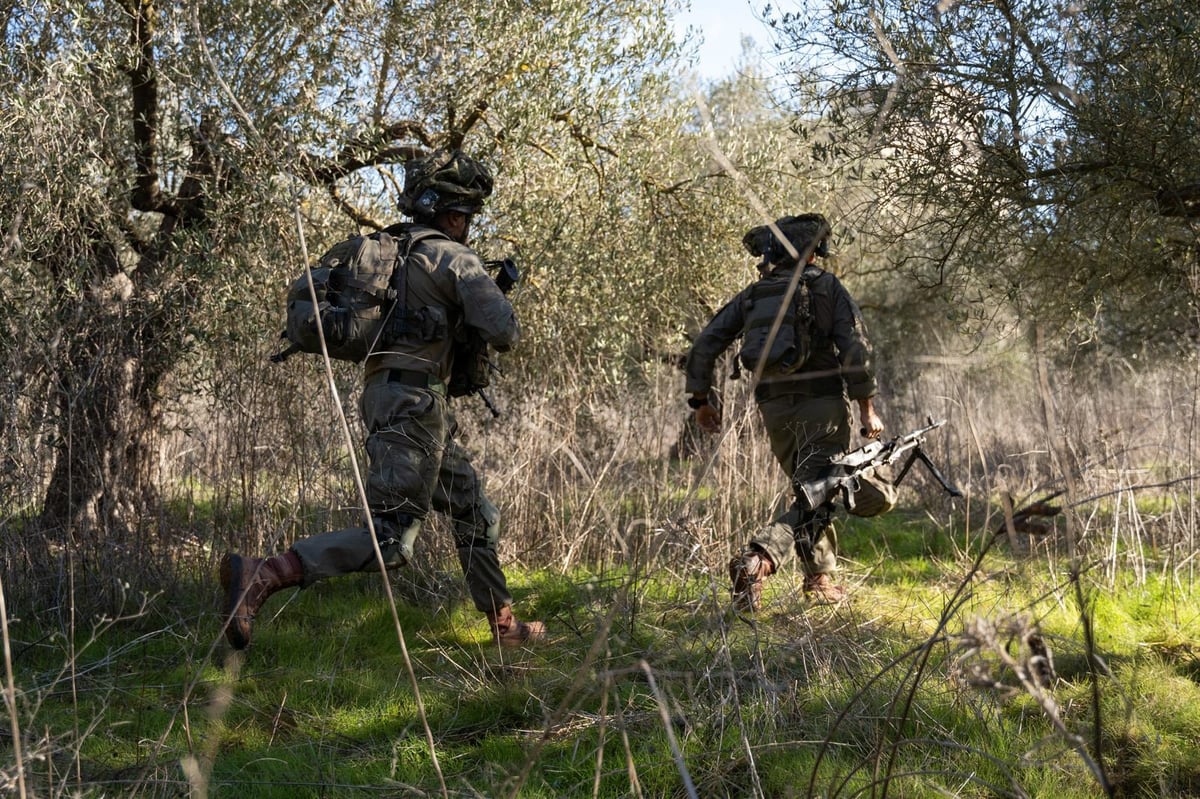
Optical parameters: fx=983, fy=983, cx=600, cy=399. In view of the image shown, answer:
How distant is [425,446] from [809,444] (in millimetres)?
1969

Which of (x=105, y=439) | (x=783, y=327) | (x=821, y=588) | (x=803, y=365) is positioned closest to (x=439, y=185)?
(x=783, y=327)

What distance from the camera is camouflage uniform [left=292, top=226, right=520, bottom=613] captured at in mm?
3703

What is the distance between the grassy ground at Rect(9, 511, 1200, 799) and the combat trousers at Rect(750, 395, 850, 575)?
0.28 metres

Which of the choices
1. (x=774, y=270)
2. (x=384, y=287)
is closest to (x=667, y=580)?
(x=774, y=270)

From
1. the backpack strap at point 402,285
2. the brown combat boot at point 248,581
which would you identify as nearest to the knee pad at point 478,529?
the brown combat boot at point 248,581

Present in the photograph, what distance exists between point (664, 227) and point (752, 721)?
5.00 meters

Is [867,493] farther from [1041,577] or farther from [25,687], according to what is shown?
[25,687]

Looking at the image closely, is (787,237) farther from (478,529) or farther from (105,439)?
(105,439)

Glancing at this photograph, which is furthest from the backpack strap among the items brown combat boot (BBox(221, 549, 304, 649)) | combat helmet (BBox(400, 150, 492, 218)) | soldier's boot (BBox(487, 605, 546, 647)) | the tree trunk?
the tree trunk

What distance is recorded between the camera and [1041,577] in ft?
15.5

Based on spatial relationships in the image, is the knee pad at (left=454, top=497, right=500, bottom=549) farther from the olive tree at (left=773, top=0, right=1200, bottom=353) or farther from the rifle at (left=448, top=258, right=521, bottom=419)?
the olive tree at (left=773, top=0, right=1200, bottom=353)

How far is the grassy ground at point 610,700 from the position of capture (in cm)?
265

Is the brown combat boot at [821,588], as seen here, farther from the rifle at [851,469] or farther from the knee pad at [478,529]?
the knee pad at [478,529]

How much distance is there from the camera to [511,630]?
4.04 metres
